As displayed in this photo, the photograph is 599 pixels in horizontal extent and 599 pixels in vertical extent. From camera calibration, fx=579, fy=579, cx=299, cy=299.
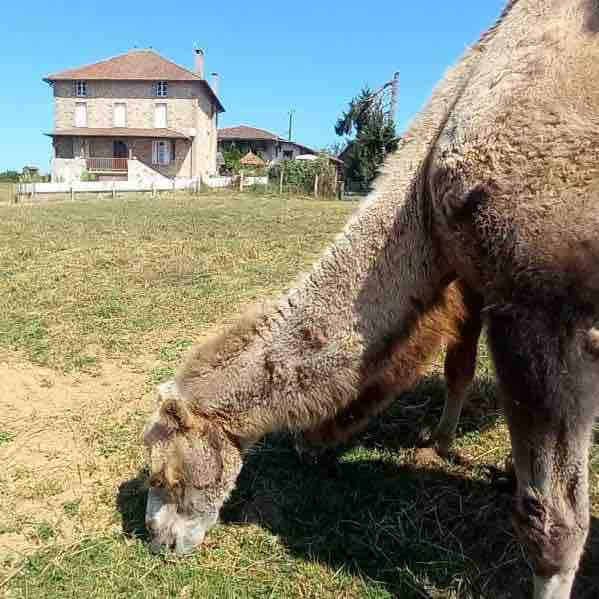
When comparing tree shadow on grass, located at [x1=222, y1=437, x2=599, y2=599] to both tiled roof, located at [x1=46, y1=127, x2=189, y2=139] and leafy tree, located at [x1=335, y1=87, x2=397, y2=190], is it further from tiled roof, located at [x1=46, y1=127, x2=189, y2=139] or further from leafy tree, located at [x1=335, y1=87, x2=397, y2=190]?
tiled roof, located at [x1=46, y1=127, x2=189, y2=139]

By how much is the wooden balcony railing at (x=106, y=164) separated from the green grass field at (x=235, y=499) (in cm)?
4784

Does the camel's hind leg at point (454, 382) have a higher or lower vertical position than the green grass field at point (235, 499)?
higher

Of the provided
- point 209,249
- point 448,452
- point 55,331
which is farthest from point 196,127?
point 448,452

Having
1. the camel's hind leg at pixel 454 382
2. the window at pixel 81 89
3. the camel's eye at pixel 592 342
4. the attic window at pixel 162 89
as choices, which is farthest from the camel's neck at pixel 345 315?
the window at pixel 81 89

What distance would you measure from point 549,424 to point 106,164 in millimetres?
54681

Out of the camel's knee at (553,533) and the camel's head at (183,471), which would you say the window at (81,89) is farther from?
the camel's knee at (553,533)

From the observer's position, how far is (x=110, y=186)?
3381 centimetres

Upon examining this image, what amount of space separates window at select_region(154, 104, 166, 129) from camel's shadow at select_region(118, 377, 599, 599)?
5282cm

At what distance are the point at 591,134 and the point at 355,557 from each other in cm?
248

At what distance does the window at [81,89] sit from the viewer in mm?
52656

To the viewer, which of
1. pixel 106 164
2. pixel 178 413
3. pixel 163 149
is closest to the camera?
pixel 178 413

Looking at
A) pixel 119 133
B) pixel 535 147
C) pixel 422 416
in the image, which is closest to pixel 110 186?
pixel 119 133

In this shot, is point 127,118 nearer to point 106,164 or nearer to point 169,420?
point 106,164

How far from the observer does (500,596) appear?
2.94 m
